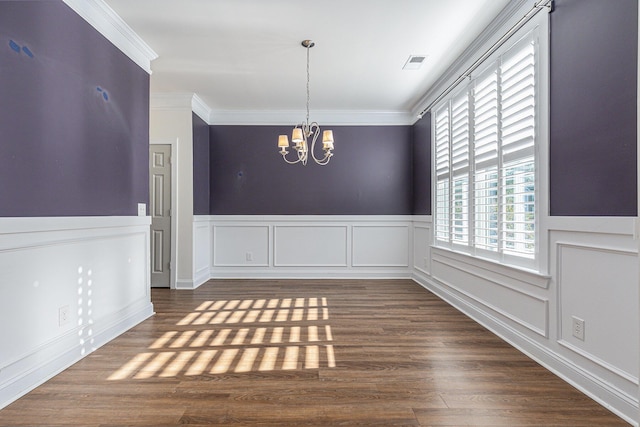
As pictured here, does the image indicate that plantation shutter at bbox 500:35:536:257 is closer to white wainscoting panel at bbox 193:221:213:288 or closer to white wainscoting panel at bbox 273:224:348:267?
white wainscoting panel at bbox 273:224:348:267

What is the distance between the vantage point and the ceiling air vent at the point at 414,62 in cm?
395

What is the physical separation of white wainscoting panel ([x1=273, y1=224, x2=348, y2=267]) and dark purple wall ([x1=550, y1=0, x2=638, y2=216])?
3.85m

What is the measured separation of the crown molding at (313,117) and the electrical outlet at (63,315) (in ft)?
13.4

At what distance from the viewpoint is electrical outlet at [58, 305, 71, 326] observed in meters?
2.52

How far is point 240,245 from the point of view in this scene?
609 cm

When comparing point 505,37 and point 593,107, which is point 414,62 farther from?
point 593,107

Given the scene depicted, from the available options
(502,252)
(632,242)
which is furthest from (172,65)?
(632,242)

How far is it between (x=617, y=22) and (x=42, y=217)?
11.6 feet

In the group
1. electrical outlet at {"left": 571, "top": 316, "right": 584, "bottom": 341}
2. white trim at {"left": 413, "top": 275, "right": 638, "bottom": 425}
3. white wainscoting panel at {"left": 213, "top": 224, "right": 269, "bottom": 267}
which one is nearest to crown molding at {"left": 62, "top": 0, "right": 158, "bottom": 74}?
white wainscoting panel at {"left": 213, "top": 224, "right": 269, "bottom": 267}

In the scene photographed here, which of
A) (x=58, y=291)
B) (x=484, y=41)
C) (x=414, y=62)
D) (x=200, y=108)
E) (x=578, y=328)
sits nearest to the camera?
(x=578, y=328)

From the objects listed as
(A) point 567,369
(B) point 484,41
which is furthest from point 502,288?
(B) point 484,41

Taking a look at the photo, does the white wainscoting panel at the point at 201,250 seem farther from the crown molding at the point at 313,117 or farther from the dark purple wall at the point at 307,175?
the crown molding at the point at 313,117

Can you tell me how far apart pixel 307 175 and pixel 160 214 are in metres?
2.32

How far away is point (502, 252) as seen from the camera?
10.4ft
